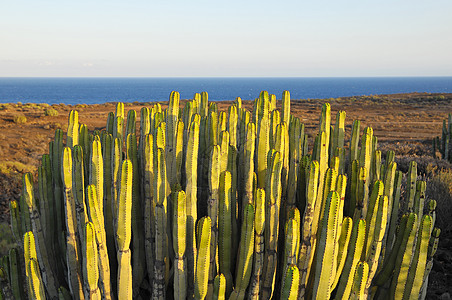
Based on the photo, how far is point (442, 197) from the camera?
23.2 ft

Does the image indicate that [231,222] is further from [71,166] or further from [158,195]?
[71,166]

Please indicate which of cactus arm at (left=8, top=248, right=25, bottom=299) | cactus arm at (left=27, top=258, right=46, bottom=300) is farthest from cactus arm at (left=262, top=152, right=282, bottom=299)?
cactus arm at (left=8, top=248, right=25, bottom=299)

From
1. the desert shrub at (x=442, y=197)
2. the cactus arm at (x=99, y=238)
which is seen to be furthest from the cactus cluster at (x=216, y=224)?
the desert shrub at (x=442, y=197)

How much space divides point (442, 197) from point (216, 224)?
5663 mm

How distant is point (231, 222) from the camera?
339 centimetres

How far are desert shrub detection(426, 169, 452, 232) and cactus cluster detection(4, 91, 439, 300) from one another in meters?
3.31

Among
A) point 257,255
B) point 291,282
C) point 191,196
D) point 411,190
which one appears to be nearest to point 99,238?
point 191,196

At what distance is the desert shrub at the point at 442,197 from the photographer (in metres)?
6.82

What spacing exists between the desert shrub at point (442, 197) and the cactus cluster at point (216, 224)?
3.31 m

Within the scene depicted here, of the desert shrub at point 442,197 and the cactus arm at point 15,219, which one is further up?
the cactus arm at point 15,219

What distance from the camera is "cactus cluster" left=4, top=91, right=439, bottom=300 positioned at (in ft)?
9.70

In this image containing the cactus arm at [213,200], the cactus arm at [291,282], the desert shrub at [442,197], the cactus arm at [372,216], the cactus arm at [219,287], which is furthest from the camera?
the desert shrub at [442,197]

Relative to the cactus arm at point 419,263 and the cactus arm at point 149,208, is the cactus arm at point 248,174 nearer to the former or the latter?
the cactus arm at point 149,208

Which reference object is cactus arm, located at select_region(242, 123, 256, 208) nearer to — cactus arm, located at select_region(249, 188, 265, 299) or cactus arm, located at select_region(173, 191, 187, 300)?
cactus arm, located at select_region(249, 188, 265, 299)
